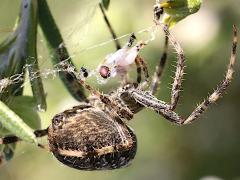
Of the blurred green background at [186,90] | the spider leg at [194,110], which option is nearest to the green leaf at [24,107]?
the spider leg at [194,110]

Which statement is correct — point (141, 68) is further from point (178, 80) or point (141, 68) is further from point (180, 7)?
point (180, 7)

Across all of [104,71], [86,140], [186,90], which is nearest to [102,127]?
[86,140]

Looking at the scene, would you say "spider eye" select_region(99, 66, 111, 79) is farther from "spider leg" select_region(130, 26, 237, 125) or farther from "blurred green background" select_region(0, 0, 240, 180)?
"blurred green background" select_region(0, 0, 240, 180)

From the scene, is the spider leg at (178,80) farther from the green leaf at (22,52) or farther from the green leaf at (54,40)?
the green leaf at (22,52)

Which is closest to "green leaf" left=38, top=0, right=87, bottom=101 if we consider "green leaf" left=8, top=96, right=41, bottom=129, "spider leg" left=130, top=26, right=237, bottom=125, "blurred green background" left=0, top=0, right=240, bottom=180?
"green leaf" left=8, top=96, right=41, bottom=129

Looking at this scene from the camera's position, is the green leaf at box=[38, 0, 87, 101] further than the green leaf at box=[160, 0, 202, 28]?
Yes
